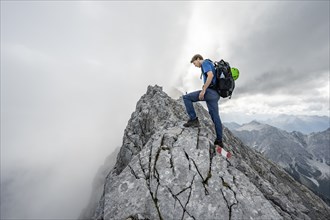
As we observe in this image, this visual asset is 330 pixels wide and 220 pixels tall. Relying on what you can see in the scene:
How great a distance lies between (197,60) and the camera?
41.9 feet

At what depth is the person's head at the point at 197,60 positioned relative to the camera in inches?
501

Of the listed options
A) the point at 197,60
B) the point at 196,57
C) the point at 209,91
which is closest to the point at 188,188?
the point at 209,91

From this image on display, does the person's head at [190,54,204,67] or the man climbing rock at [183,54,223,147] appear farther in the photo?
the person's head at [190,54,204,67]

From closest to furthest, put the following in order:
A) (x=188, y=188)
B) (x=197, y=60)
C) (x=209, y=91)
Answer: (x=188, y=188) → (x=209, y=91) → (x=197, y=60)

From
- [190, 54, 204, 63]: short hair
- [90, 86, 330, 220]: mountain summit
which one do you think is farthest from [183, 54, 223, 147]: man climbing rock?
[90, 86, 330, 220]: mountain summit

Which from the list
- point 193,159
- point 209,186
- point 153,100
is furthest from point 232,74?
point 153,100

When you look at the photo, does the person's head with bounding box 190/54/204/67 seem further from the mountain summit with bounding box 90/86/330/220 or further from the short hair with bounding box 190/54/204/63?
the mountain summit with bounding box 90/86/330/220

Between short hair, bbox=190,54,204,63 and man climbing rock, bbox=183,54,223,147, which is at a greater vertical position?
short hair, bbox=190,54,204,63

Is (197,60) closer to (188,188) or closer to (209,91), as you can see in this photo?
(209,91)

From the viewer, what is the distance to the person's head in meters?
12.7

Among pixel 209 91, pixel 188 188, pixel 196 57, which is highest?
pixel 196 57

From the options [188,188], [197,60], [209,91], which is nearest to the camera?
[188,188]

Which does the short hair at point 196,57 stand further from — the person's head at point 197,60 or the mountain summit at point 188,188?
the mountain summit at point 188,188

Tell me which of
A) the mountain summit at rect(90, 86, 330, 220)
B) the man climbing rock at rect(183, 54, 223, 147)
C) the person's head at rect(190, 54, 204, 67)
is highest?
the person's head at rect(190, 54, 204, 67)
